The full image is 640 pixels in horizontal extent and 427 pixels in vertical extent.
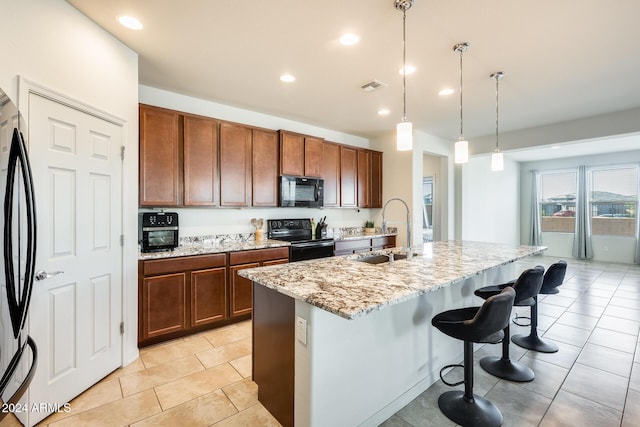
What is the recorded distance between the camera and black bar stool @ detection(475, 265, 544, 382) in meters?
2.32

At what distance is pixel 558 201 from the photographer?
821cm

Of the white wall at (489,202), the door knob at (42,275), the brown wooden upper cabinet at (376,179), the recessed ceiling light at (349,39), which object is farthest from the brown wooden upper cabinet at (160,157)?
the white wall at (489,202)

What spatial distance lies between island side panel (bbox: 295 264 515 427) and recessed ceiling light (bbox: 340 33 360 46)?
2.02 metres

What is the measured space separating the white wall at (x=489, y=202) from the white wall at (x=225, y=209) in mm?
3145

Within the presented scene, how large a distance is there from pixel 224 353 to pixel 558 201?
9410 mm

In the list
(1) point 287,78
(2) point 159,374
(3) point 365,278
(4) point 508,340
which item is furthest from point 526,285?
(2) point 159,374

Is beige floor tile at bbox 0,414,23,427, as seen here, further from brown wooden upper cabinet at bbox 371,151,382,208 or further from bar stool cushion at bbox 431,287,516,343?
brown wooden upper cabinet at bbox 371,151,382,208

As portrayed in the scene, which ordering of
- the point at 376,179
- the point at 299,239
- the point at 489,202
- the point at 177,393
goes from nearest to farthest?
the point at 177,393, the point at 299,239, the point at 376,179, the point at 489,202

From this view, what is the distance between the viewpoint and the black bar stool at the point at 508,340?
2.32 metres

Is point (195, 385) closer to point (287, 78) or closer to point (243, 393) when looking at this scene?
point (243, 393)

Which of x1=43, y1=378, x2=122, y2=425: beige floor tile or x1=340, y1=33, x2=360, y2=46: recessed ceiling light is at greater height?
x1=340, y1=33, x2=360, y2=46: recessed ceiling light

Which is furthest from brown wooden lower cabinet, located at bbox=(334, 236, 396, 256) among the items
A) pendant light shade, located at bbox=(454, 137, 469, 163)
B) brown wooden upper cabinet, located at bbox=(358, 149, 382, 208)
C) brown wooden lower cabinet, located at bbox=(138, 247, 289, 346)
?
pendant light shade, located at bbox=(454, 137, 469, 163)

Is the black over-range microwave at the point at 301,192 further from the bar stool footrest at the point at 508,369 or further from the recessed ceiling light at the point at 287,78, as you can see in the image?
the bar stool footrest at the point at 508,369

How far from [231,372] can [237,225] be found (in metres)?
2.05
